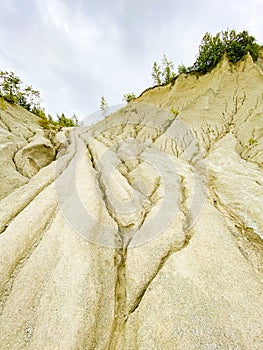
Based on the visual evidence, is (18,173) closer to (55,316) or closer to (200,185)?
(55,316)

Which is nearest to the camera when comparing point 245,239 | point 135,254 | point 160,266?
point 160,266

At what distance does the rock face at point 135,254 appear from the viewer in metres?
3.03

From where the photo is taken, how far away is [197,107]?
1358cm

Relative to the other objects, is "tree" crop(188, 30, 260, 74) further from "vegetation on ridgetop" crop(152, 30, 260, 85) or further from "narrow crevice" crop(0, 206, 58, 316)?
"narrow crevice" crop(0, 206, 58, 316)

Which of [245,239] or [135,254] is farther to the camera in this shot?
[135,254]

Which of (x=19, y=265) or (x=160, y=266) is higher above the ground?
(x=160, y=266)

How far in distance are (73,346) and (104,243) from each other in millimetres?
2054

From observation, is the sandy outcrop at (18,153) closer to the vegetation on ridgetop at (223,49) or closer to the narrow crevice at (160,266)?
the narrow crevice at (160,266)

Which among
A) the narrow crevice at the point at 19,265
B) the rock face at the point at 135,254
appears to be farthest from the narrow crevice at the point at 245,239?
the narrow crevice at the point at 19,265

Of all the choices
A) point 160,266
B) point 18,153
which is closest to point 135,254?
point 160,266

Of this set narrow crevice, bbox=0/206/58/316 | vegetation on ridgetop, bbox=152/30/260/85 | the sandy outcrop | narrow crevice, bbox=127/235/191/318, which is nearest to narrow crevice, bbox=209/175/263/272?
narrow crevice, bbox=127/235/191/318

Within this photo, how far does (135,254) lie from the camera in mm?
4379

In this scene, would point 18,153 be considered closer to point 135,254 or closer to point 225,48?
point 135,254

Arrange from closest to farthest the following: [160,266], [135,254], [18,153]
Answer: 1. [160,266]
2. [135,254]
3. [18,153]
